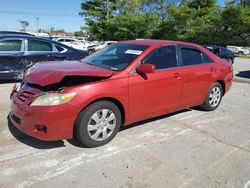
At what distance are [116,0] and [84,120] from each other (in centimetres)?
4194

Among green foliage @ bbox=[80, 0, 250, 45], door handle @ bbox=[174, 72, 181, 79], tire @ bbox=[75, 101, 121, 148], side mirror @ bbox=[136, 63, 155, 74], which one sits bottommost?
tire @ bbox=[75, 101, 121, 148]

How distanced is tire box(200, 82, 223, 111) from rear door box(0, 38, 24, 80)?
17.1 feet

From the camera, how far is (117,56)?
435 cm

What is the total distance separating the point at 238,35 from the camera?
34.5 meters

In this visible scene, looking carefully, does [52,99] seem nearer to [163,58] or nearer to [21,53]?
[163,58]

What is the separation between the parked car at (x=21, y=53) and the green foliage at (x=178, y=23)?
30.0m

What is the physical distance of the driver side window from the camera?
422cm

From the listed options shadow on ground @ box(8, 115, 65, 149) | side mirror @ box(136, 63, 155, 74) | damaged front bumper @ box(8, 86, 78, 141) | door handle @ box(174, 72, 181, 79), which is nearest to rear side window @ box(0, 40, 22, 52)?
shadow on ground @ box(8, 115, 65, 149)

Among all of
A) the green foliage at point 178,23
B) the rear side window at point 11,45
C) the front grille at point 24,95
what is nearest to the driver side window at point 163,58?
the front grille at point 24,95

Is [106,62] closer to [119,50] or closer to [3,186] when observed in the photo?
[119,50]

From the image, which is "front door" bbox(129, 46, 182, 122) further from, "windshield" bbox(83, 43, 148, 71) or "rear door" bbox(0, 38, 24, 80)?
"rear door" bbox(0, 38, 24, 80)

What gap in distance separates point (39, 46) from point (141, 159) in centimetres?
568

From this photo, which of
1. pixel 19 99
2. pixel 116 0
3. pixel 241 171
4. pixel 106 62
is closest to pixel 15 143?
pixel 19 99

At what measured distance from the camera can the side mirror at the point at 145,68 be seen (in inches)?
151
